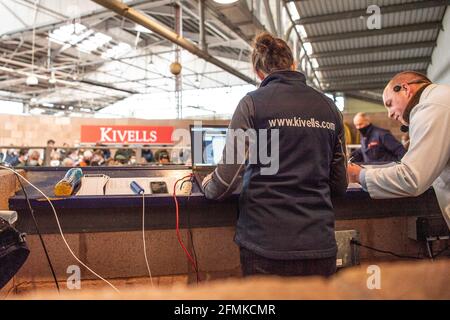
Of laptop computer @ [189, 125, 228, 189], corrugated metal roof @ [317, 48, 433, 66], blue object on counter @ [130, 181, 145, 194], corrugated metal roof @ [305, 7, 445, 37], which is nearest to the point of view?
blue object on counter @ [130, 181, 145, 194]

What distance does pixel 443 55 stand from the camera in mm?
5844

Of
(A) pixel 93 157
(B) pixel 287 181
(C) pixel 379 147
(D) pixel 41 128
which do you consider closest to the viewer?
(B) pixel 287 181

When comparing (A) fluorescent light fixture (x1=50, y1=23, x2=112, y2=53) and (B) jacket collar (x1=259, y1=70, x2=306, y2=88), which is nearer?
(B) jacket collar (x1=259, y1=70, x2=306, y2=88)

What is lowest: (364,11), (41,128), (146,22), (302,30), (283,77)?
(283,77)

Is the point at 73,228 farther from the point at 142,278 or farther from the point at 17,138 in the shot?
the point at 17,138

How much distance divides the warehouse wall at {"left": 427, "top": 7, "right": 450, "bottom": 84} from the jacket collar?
5582 millimetres

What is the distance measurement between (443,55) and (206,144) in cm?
616

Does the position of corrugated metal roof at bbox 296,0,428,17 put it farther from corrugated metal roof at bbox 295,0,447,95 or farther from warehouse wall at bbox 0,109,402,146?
warehouse wall at bbox 0,109,402,146

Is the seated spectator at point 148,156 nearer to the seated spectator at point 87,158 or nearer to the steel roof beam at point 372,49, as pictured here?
the seated spectator at point 87,158

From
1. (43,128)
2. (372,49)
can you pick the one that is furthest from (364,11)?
(43,128)

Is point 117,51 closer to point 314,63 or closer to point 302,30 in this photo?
point 314,63

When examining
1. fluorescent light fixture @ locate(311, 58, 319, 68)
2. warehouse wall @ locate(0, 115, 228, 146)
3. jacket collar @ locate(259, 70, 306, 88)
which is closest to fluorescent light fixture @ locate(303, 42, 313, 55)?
fluorescent light fixture @ locate(311, 58, 319, 68)

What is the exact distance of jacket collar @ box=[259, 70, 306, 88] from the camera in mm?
1037

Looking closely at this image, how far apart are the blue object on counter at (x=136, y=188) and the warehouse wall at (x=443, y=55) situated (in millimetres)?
5790
